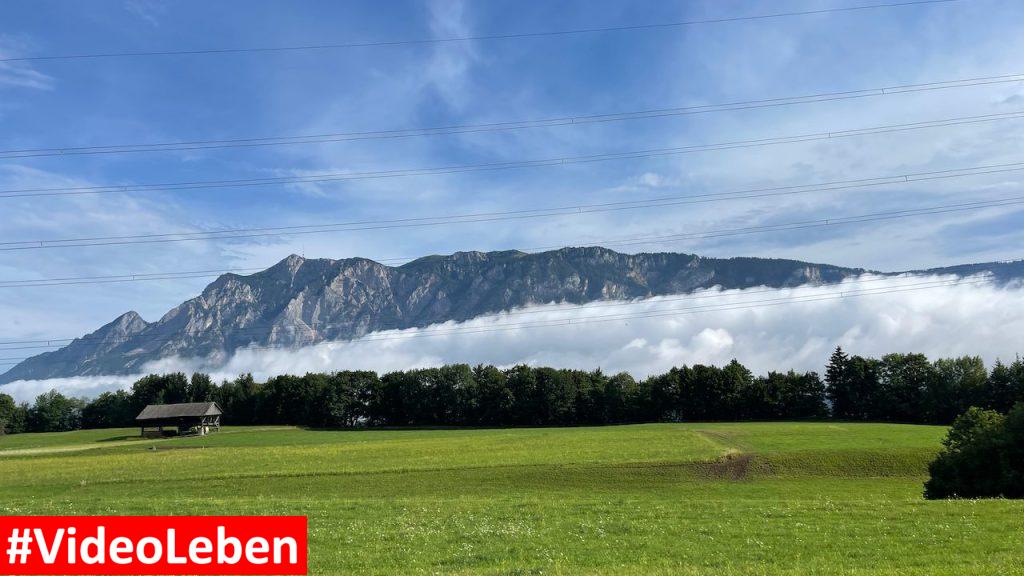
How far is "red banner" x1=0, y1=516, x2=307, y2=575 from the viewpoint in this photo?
1769cm

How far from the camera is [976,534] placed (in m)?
19.4

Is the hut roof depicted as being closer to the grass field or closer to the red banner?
the grass field

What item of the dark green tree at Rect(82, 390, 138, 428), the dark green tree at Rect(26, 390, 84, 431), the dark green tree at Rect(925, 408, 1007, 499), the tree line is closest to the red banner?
the dark green tree at Rect(925, 408, 1007, 499)

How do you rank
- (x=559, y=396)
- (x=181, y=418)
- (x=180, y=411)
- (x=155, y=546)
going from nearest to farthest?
1. (x=155, y=546)
2. (x=180, y=411)
3. (x=181, y=418)
4. (x=559, y=396)

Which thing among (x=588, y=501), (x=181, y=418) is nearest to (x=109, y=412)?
(x=181, y=418)

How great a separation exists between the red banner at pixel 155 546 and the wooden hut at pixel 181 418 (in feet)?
347

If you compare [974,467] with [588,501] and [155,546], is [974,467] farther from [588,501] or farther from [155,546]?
[155,546]

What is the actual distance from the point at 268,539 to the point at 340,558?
379 centimetres

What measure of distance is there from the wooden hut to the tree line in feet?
82.3

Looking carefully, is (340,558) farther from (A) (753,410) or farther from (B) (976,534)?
(A) (753,410)

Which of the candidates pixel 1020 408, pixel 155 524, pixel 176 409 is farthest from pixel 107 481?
pixel 176 409

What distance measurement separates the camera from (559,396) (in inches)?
5674

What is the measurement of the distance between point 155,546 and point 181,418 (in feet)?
381

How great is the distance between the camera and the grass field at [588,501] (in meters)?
17.7
